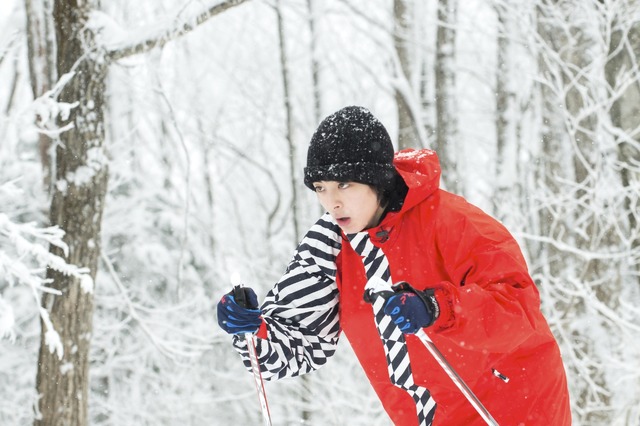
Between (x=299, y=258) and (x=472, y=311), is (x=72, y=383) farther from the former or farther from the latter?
(x=472, y=311)

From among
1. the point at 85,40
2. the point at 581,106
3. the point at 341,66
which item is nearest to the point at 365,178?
the point at 85,40

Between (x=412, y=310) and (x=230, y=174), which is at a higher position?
(x=230, y=174)

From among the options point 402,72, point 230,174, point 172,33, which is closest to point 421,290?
point 172,33

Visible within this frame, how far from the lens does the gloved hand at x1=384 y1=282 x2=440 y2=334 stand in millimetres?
2096

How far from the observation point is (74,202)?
16.0ft

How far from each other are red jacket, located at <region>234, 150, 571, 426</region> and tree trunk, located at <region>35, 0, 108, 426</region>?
7.54 feet

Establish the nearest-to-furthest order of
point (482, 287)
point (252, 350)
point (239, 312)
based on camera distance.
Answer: point (482, 287)
point (239, 312)
point (252, 350)

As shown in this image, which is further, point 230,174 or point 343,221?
point 230,174

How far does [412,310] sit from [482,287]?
0.27 m

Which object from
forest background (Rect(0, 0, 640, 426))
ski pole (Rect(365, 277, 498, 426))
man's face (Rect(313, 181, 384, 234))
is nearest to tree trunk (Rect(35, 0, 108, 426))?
forest background (Rect(0, 0, 640, 426))

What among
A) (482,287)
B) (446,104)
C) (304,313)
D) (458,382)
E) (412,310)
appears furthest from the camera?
(446,104)

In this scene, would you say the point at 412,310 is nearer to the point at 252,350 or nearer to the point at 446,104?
the point at 252,350

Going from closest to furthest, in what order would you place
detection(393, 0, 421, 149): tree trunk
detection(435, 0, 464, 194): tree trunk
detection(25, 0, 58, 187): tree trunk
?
detection(25, 0, 58, 187): tree trunk
detection(393, 0, 421, 149): tree trunk
detection(435, 0, 464, 194): tree trunk

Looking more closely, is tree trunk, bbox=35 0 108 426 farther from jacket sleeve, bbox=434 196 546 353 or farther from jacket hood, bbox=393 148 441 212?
jacket sleeve, bbox=434 196 546 353
